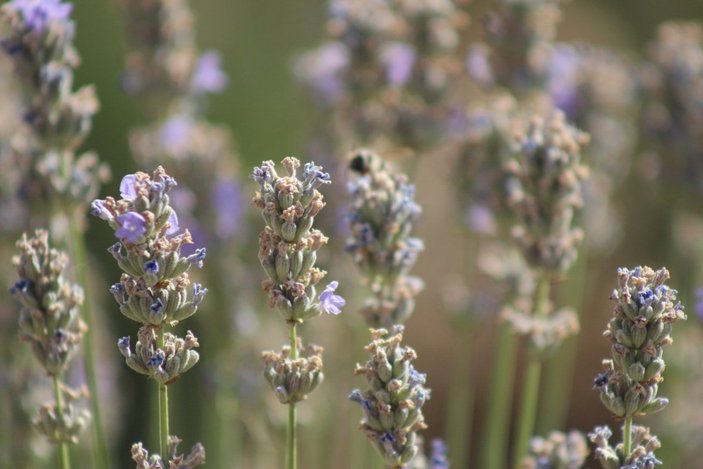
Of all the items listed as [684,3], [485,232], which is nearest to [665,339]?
[485,232]

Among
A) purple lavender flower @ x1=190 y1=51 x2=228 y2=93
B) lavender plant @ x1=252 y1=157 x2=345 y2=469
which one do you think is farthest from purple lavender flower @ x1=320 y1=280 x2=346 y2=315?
purple lavender flower @ x1=190 y1=51 x2=228 y2=93

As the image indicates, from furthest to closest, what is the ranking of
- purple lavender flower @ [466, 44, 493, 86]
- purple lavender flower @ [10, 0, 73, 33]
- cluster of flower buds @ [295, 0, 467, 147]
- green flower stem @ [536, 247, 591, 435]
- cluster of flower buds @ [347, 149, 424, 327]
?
green flower stem @ [536, 247, 591, 435], purple lavender flower @ [466, 44, 493, 86], cluster of flower buds @ [295, 0, 467, 147], purple lavender flower @ [10, 0, 73, 33], cluster of flower buds @ [347, 149, 424, 327]

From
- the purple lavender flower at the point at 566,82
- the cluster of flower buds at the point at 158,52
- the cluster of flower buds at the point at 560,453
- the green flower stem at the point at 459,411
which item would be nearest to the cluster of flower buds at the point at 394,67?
the purple lavender flower at the point at 566,82

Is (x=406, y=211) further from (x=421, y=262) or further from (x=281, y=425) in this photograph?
(x=421, y=262)

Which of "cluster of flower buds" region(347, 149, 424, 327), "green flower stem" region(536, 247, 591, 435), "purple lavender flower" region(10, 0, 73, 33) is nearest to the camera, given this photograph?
"cluster of flower buds" region(347, 149, 424, 327)

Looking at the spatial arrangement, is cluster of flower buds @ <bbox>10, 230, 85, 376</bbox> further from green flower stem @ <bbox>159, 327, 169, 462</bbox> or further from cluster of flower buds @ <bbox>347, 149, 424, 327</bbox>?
cluster of flower buds @ <bbox>347, 149, 424, 327</bbox>

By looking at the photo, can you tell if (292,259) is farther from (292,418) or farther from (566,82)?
(566,82)

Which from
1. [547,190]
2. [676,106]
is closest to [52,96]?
[547,190]
